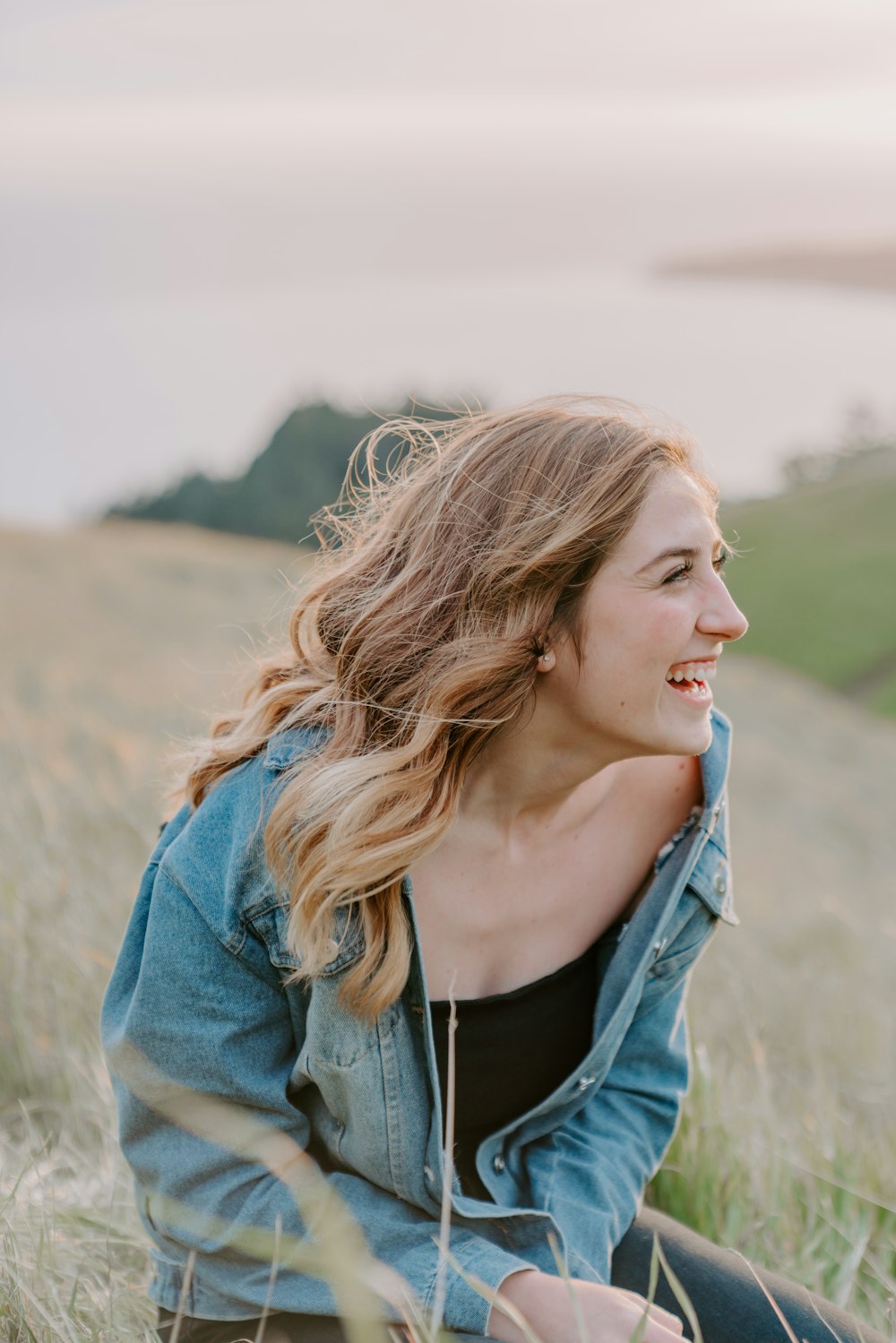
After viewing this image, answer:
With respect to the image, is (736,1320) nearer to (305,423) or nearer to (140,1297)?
(140,1297)

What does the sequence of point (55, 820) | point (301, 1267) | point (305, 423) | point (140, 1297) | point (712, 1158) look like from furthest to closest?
1. point (305, 423)
2. point (55, 820)
3. point (712, 1158)
4. point (140, 1297)
5. point (301, 1267)

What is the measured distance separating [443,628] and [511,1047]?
25.0 inches

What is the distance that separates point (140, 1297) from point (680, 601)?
1.31 meters

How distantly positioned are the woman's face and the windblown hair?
0.03 meters

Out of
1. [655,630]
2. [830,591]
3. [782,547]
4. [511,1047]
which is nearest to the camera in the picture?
[655,630]

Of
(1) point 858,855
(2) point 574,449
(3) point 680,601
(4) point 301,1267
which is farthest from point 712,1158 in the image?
(1) point 858,855

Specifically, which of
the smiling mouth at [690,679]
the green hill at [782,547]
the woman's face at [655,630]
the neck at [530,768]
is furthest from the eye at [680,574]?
the green hill at [782,547]

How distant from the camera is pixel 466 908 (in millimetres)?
1860

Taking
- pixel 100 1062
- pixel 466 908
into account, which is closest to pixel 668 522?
pixel 466 908

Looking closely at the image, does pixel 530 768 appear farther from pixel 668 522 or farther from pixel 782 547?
pixel 782 547

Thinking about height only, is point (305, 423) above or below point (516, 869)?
below

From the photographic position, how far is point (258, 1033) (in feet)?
5.41

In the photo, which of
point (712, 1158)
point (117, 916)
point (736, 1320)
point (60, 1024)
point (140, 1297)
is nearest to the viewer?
point (736, 1320)

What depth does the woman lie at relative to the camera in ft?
5.18
